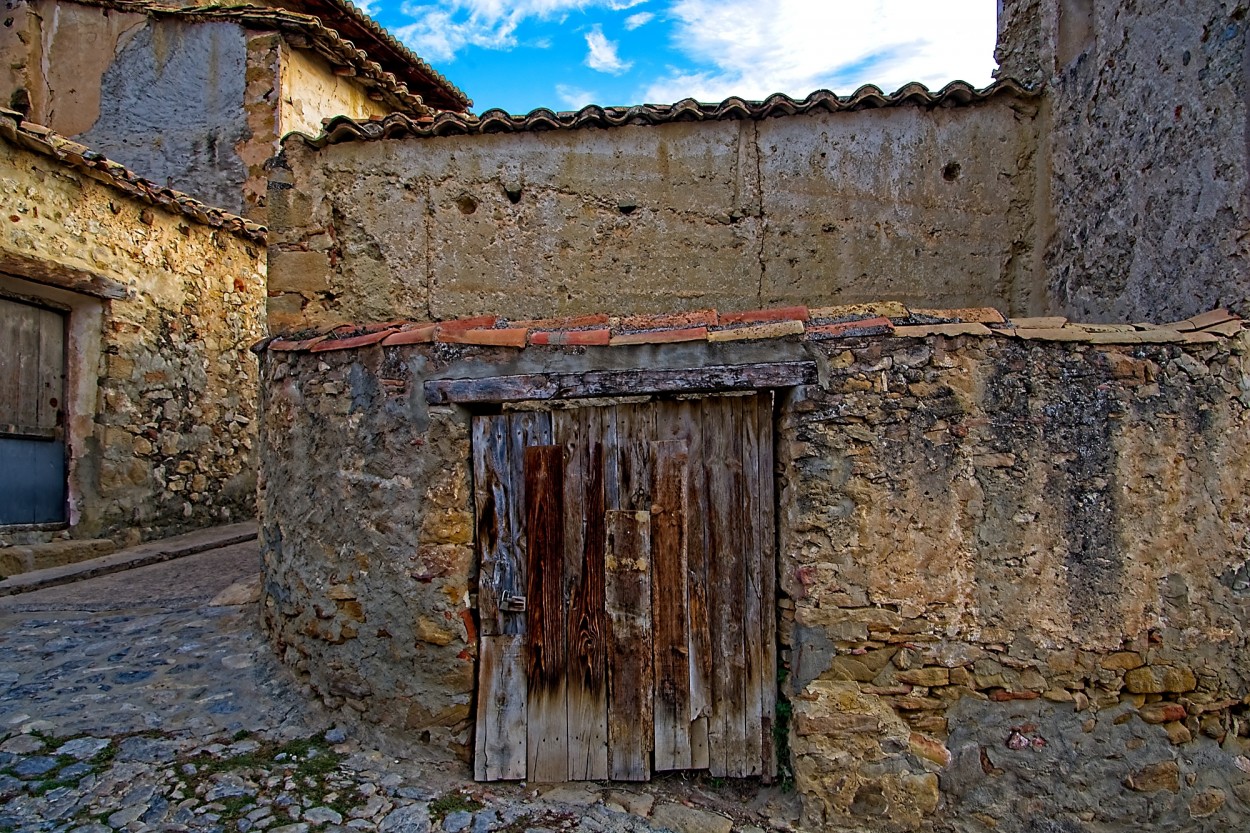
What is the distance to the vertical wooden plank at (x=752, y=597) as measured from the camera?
3.54 meters

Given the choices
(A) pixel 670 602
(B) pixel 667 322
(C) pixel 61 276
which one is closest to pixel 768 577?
(A) pixel 670 602

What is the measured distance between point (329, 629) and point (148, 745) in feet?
2.97

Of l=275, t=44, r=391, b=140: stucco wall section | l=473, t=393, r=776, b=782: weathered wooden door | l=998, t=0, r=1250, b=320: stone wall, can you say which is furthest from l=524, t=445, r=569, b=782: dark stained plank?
l=275, t=44, r=391, b=140: stucco wall section

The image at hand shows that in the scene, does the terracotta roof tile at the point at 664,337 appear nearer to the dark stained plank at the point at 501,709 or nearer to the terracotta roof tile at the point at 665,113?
the dark stained plank at the point at 501,709

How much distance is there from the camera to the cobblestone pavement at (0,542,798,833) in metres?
A: 3.16

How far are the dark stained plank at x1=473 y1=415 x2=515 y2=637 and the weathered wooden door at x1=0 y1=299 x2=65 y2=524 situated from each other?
5.58 m

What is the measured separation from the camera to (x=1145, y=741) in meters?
3.30

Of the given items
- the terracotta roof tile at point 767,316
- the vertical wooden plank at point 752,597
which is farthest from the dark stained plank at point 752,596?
the terracotta roof tile at point 767,316

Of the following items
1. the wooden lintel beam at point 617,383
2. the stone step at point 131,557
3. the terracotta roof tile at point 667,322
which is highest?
the terracotta roof tile at point 667,322

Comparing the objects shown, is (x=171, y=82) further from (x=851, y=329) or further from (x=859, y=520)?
(x=859, y=520)

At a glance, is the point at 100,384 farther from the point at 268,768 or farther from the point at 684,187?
the point at 684,187

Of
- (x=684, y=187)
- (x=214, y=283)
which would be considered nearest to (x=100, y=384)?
(x=214, y=283)

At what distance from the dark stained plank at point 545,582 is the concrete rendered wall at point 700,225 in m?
1.25

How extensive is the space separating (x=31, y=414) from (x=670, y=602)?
6568mm
